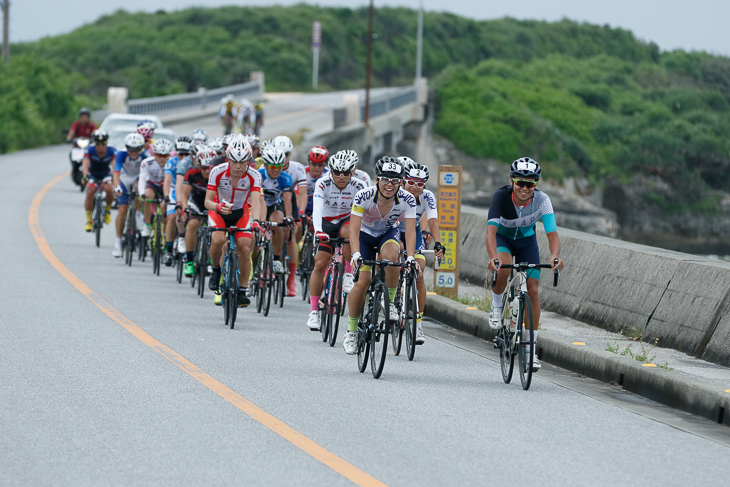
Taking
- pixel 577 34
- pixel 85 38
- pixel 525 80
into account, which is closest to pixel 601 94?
pixel 525 80

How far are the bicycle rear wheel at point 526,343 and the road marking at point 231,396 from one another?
2.34 m

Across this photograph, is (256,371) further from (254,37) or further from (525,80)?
(254,37)

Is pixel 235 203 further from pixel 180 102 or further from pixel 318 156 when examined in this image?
pixel 180 102

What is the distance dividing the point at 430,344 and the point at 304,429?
4243 mm

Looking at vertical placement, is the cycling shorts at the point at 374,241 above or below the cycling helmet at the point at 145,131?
below

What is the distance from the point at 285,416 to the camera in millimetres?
7465

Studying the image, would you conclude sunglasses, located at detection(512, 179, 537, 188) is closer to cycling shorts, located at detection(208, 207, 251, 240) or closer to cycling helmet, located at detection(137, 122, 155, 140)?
cycling shorts, located at detection(208, 207, 251, 240)

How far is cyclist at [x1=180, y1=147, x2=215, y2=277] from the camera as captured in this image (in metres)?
13.6

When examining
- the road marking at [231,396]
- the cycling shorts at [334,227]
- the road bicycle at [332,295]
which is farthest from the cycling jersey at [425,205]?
the road marking at [231,396]

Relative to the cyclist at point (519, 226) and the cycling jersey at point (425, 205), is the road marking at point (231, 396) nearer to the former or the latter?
the cyclist at point (519, 226)

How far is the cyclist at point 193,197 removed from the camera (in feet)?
44.6

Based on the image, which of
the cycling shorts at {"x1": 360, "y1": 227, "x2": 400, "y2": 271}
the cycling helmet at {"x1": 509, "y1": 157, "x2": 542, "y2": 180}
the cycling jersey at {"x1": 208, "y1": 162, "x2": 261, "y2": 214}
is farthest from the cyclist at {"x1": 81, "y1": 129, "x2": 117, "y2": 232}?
the cycling helmet at {"x1": 509, "y1": 157, "x2": 542, "y2": 180}

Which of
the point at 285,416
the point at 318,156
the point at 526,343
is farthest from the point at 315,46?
the point at 285,416

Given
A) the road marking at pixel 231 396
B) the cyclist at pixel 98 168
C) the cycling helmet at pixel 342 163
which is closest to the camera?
the road marking at pixel 231 396
